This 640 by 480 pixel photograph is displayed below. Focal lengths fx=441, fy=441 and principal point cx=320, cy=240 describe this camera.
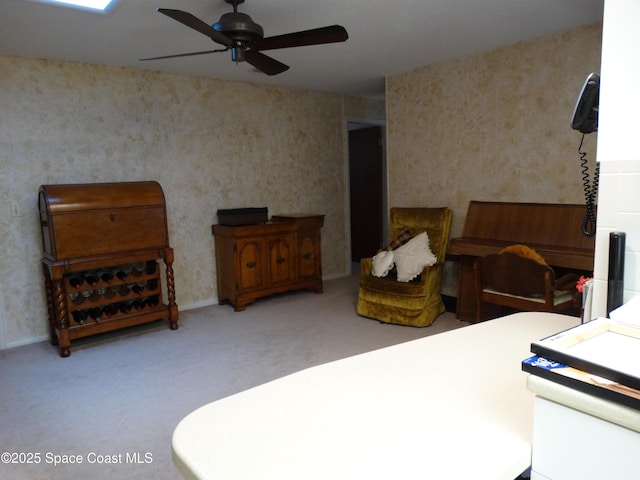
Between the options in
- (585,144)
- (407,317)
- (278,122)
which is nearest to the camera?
(585,144)

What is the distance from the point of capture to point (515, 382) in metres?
1.01

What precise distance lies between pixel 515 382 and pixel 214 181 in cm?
406

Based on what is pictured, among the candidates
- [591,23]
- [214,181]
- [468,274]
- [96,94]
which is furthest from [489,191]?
[96,94]

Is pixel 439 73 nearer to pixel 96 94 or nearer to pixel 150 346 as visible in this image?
pixel 96 94

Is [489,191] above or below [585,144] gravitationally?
below

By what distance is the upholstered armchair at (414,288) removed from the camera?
148 inches

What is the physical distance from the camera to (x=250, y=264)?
4.47 m

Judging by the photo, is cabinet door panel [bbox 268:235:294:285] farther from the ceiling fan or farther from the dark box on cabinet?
the ceiling fan

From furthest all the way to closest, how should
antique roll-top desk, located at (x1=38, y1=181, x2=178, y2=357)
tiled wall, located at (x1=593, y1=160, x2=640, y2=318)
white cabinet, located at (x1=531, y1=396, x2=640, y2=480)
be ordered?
antique roll-top desk, located at (x1=38, y1=181, x2=178, y2=357)
tiled wall, located at (x1=593, y1=160, x2=640, y2=318)
white cabinet, located at (x1=531, y1=396, x2=640, y2=480)

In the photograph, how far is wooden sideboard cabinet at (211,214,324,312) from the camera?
14.5 ft

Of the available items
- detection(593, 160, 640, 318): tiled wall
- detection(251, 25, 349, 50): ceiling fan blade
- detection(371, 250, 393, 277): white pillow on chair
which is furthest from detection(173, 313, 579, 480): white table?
detection(371, 250, 393, 277): white pillow on chair

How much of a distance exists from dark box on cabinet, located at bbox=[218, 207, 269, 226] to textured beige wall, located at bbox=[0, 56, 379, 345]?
0.17 m

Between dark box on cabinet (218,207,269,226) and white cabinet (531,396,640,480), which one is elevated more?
dark box on cabinet (218,207,269,226)

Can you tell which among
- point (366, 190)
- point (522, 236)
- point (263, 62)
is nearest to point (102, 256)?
point (263, 62)
